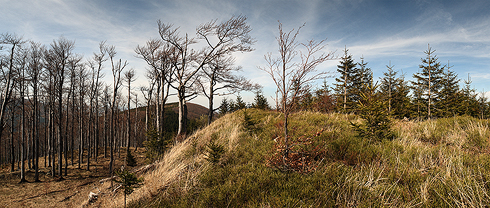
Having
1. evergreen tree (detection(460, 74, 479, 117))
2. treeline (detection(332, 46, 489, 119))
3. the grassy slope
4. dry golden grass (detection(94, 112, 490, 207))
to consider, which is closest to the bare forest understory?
dry golden grass (detection(94, 112, 490, 207))

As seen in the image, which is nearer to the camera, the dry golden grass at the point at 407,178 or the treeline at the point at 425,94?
the dry golden grass at the point at 407,178

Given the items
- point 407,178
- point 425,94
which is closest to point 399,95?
point 425,94

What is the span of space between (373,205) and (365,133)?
341cm

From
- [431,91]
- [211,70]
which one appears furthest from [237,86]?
[431,91]

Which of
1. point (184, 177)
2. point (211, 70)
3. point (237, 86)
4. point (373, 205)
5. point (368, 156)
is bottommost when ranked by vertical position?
point (184, 177)

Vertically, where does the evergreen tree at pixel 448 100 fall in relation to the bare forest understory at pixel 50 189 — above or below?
above

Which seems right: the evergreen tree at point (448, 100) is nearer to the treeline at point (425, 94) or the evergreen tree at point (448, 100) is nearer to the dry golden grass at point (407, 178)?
the treeline at point (425, 94)

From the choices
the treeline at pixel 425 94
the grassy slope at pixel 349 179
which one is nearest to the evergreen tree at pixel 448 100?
the treeline at pixel 425 94

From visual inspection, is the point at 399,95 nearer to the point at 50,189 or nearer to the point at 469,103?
the point at 469,103

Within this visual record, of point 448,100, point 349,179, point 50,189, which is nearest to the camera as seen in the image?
point 349,179

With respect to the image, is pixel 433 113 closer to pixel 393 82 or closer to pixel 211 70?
pixel 393 82

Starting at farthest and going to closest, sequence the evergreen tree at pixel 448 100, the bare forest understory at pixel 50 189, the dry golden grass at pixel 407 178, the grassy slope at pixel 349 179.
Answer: the evergreen tree at pixel 448 100
the bare forest understory at pixel 50 189
the grassy slope at pixel 349 179
the dry golden grass at pixel 407 178

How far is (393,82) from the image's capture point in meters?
30.1

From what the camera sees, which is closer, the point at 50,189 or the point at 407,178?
the point at 407,178
